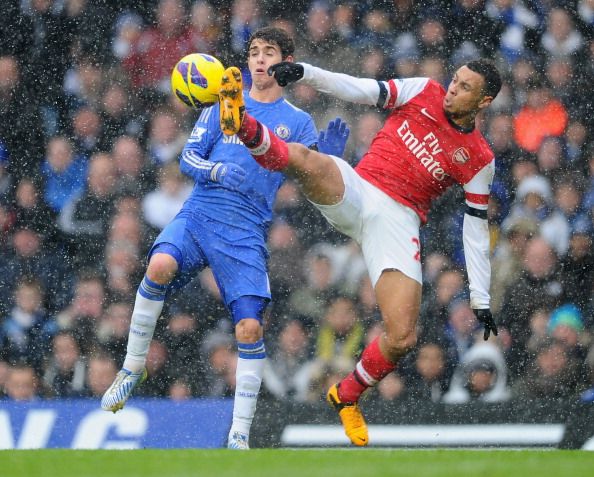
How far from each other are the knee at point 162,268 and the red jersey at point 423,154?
1.16 m

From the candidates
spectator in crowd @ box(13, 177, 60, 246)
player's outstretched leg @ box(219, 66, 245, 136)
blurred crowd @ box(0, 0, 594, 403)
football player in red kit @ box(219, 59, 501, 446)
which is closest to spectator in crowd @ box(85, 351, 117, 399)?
blurred crowd @ box(0, 0, 594, 403)

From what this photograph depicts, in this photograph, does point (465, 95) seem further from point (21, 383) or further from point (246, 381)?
point (21, 383)

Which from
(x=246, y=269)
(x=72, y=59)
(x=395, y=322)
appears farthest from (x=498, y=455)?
(x=72, y=59)

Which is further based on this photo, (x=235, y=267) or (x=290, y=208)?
(x=290, y=208)

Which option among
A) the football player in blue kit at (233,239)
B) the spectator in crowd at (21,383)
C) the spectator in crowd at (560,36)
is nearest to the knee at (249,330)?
the football player in blue kit at (233,239)

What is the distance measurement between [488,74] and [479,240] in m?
0.89

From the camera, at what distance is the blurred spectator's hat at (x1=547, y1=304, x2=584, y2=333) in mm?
8562

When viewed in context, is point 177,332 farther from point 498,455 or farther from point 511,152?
point 498,455

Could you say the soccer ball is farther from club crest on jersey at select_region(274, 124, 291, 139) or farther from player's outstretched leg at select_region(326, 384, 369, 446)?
player's outstretched leg at select_region(326, 384, 369, 446)

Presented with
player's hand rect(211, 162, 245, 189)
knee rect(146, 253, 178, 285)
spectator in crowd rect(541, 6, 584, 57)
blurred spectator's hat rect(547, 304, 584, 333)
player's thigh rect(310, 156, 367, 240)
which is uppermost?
spectator in crowd rect(541, 6, 584, 57)

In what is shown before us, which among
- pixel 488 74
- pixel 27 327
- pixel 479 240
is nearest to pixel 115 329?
pixel 27 327

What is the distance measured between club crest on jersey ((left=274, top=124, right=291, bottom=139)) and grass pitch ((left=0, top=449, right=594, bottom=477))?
1.77m

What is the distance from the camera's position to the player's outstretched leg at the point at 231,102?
603 cm

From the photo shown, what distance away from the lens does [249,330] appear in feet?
22.1
